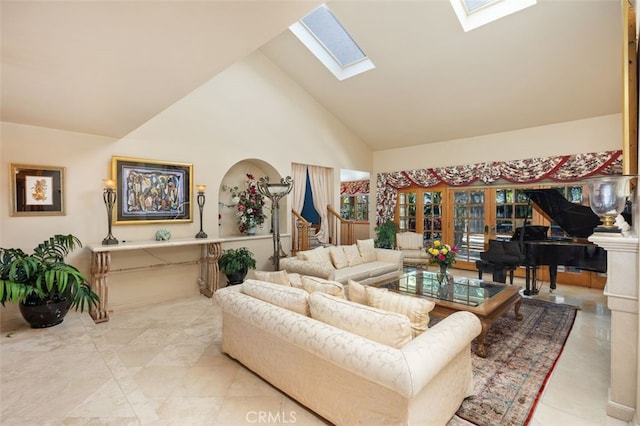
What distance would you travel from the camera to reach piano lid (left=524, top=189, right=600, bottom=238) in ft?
13.5

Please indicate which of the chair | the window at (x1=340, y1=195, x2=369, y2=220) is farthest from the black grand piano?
the window at (x1=340, y1=195, x2=369, y2=220)

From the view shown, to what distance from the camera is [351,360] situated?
65.2 inches

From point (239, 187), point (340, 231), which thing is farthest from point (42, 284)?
point (340, 231)

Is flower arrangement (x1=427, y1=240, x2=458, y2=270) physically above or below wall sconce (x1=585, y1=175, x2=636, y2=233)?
below

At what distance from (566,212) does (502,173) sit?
74.7 inches

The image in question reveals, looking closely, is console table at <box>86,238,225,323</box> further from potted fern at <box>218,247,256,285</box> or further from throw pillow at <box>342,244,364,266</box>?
throw pillow at <box>342,244,364,266</box>

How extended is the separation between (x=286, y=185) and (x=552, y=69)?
169 inches

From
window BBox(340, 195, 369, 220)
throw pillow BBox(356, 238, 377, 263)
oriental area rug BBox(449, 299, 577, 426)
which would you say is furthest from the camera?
window BBox(340, 195, 369, 220)

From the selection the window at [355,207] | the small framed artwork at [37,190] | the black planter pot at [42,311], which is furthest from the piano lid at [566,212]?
the small framed artwork at [37,190]

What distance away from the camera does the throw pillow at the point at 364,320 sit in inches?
66.9

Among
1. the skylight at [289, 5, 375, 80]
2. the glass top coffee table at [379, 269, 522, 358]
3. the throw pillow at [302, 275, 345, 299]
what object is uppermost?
the skylight at [289, 5, 375, 80]

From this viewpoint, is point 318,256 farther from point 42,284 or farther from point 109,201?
point 42,284

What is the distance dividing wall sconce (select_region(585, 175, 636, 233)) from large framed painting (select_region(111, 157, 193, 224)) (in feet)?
15.9

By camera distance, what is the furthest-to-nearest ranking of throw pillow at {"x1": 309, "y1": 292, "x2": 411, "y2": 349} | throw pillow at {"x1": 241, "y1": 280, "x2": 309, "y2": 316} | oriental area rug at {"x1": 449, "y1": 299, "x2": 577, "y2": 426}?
throw pillow at {"x1": 241, "y1": 280, "x2": 309, "y2": 316} < oriental area rug at {"x1": 449, "y1": 299, "x2": 577, "y2": 426} < throw pillow at {"x1": 309, "y1": 292, "x2": 411, "y2": 349}
